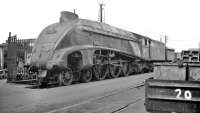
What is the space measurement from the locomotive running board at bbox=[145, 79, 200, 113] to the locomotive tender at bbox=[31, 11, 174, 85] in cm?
957

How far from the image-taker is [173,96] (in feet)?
15.4

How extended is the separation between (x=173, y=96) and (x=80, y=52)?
36.5 feet

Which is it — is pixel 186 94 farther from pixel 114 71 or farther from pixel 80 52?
pixel 114 71

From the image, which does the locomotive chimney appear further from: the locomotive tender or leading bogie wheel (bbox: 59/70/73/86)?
leading bogie wheel (bbox: 59/70/73/86)

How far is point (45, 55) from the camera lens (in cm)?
1432

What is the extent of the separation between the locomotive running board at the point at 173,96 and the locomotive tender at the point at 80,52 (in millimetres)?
9571

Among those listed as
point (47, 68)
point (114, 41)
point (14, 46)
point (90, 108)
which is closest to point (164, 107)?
point (90, 108)

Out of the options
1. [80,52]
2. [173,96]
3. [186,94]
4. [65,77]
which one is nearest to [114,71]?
[80,52]

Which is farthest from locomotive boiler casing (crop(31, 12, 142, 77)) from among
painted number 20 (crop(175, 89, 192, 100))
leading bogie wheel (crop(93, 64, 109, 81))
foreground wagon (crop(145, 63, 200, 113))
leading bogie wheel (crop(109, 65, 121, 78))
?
painted number 20 (crop(175, 89, 192, 100))

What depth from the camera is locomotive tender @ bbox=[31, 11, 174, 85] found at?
559 inches

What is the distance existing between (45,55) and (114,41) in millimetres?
6578

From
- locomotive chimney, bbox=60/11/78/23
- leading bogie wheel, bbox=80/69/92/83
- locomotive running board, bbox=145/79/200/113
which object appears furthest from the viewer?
locomotive chimney, bbox=60/11/78/23

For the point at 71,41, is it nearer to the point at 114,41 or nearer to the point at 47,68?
the point at 47,68

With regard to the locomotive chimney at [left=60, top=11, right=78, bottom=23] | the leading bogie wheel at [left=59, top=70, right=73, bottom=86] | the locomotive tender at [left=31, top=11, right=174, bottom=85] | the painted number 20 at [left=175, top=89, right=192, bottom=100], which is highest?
the locomotive chimney at [left=60, top=11, right=78, bottom=23]
